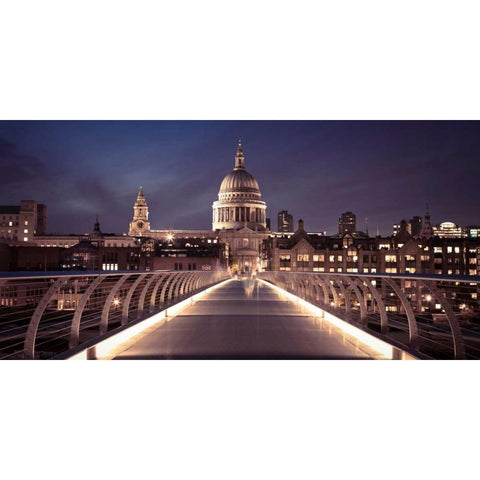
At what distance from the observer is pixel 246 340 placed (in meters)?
8.38

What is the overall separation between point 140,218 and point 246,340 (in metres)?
169

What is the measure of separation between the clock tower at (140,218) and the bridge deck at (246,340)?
161 metres

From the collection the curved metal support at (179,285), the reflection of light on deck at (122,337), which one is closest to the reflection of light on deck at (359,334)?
the reflection of light on deck at (122,337)

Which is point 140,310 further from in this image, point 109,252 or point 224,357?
point 109,252

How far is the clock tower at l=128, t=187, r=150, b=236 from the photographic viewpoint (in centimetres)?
17138

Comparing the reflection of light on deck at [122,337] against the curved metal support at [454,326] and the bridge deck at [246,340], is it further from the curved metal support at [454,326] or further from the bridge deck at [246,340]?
the curved metal support at [454,326]

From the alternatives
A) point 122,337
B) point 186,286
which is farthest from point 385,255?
point 122,337

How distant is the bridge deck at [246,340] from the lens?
7.25 m

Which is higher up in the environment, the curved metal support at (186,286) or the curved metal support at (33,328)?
the curved metal support at (186,286)

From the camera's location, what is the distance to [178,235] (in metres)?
173

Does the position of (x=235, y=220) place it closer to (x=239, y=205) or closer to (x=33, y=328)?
(x=239, y=205)

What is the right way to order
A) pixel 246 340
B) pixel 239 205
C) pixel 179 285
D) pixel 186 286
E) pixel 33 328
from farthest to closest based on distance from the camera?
pixel 239 205, pixel 186 286, pixel 179 285, pixel 246 340, pixel 33 328

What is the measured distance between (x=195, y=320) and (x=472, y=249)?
310ft
